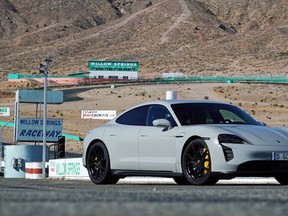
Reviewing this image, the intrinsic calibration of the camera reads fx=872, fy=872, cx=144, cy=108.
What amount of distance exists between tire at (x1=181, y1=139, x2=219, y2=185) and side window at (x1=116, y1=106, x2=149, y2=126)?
4.59ft

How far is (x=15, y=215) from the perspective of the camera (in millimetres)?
5508

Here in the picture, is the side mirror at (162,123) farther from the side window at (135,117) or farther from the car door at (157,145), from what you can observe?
the side window at (135,117)

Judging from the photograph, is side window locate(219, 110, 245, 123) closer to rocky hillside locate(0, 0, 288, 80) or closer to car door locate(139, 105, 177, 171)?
car door locate(139, 105, 177, 171)

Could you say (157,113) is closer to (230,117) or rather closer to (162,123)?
(162,123)

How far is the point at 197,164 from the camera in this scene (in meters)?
13.1

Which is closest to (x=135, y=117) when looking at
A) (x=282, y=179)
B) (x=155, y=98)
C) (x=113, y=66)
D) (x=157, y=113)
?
(x=157, y=113)

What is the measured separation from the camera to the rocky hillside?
5320 inches

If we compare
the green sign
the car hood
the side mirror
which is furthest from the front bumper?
the green sign

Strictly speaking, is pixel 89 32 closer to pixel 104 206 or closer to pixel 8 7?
pixel 8 7

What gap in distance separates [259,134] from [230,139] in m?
0.48

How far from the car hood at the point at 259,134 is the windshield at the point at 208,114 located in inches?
23.4

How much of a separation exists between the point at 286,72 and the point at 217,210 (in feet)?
376

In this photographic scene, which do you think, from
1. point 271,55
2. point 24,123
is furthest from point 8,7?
point 24,123

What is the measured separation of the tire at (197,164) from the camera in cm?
1299
